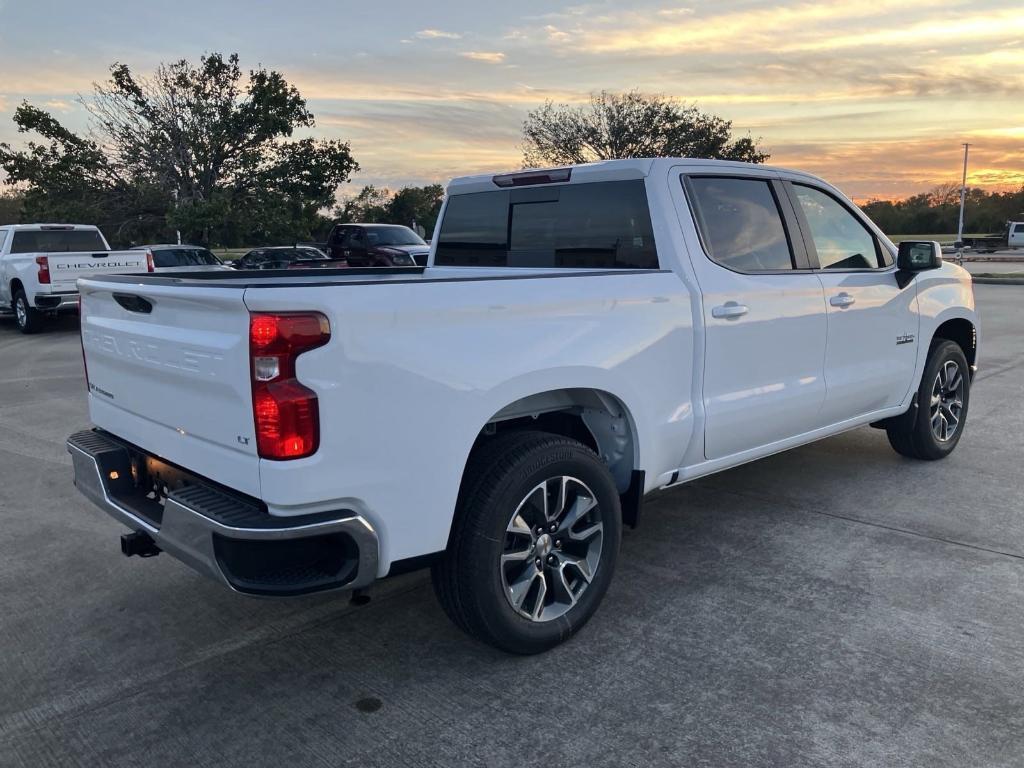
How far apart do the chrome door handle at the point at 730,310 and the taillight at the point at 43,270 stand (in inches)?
533

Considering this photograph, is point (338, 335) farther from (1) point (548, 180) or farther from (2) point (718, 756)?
(1) point (548, 180)

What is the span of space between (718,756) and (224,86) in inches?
1388

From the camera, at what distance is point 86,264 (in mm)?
14430

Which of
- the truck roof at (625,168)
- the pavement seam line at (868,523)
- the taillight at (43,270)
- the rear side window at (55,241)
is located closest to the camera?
the truck roof at (625,168)

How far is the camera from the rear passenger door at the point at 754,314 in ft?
13.2

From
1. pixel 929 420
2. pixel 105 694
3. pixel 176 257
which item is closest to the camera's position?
pixel 105 694

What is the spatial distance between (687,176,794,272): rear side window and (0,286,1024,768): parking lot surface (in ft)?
4.95

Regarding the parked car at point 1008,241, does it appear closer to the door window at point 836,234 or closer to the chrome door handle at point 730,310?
the door window at point 836,234

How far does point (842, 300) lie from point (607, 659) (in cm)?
257

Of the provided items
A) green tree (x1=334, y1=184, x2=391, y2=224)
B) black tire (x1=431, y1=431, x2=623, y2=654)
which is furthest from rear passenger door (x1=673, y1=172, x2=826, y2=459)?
green tree (x1=334, y1=184, x2=391, y2=224)

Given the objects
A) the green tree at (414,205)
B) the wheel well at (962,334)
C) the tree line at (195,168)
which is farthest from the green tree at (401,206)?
the wheel well at (962,334)

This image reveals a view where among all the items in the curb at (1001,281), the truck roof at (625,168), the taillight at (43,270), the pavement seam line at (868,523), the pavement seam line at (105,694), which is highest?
the truck roof at (625,168)

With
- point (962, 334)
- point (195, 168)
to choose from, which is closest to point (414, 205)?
point (195, 168)

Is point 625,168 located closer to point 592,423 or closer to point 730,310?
point 730,310
